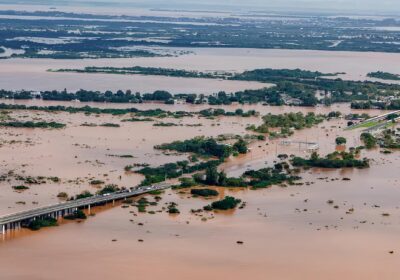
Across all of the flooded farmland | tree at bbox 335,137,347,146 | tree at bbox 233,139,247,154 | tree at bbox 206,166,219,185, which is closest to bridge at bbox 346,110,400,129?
the flooded farmland

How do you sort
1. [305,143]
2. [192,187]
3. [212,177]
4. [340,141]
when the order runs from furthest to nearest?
[340,141] < [305,143] < [212,177] < [192,187]

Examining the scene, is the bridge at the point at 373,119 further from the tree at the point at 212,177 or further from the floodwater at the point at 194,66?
the tree at the point at 212,177

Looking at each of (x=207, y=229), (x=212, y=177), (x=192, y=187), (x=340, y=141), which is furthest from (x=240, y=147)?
(x=207, y=229)

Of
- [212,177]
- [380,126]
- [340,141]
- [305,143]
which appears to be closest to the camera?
[212,177]

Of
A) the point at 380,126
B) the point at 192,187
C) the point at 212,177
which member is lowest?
the point at 380,126

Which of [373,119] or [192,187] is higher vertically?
[192,187]

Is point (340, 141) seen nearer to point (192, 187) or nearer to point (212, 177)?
point (212, 177)

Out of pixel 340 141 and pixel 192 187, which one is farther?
pixel 340 141

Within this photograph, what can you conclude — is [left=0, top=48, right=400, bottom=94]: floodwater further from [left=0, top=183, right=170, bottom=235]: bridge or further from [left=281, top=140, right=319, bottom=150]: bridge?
[left=0, top=183, right=170, bottom=235]: bridge
